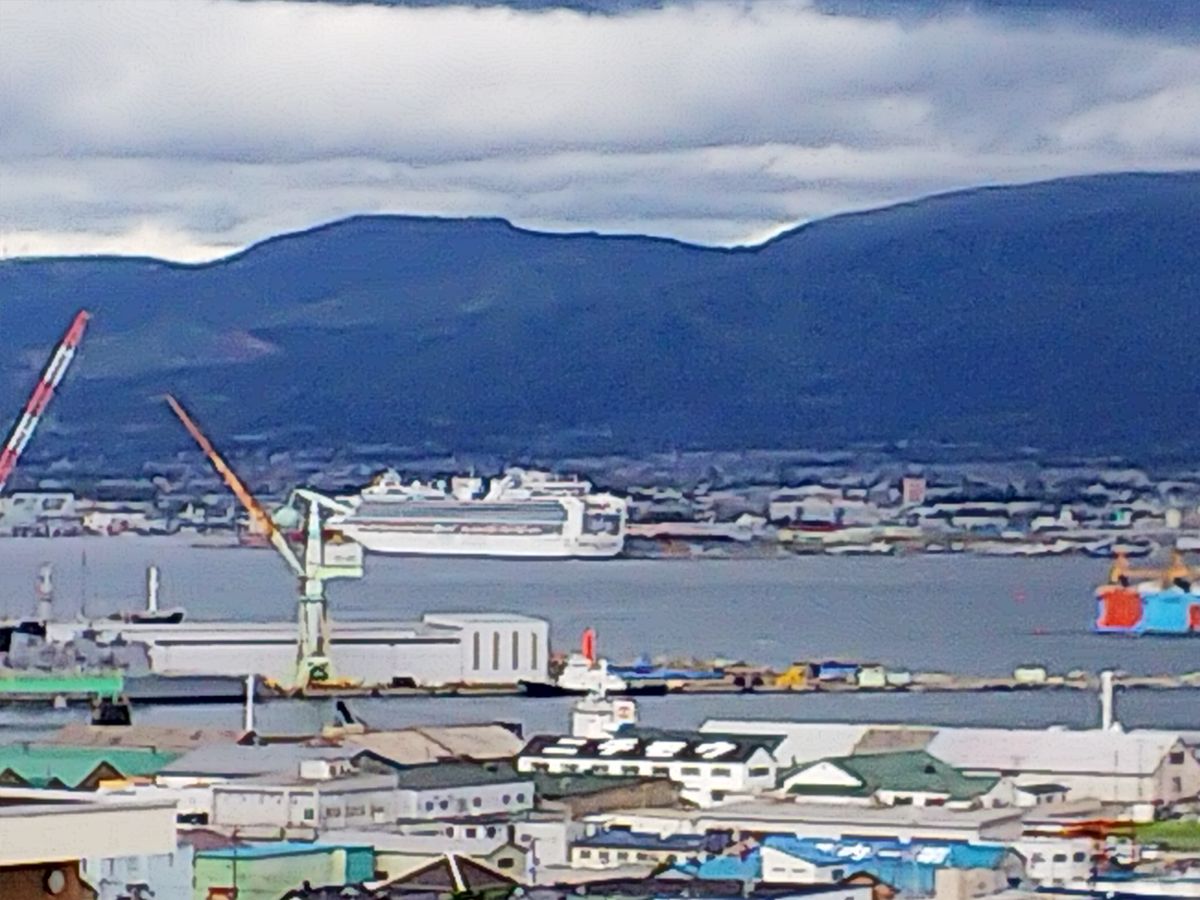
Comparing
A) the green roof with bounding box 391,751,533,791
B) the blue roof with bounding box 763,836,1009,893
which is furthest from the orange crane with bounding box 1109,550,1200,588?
the blue roof with bounding box 763,836,1009,893

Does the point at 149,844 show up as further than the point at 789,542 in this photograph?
No

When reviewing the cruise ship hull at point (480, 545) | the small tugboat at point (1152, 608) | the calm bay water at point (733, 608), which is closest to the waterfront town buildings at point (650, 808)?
the calm bay water at point (733, 608)

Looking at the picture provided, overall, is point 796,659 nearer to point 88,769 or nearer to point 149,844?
point 88,769

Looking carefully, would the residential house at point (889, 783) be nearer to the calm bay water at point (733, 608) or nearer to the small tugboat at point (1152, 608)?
the calm bay water at point (733, 608)

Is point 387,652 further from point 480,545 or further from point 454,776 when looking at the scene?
point 480,545

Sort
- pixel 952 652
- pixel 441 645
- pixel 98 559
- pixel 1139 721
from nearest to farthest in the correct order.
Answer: pixel 1139 721
pixel 441 645
pixel 952 652
pixel 98 559

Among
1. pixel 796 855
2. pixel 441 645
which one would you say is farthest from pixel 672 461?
pixel 796 855

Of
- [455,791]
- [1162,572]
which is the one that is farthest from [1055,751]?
[1162,572]
